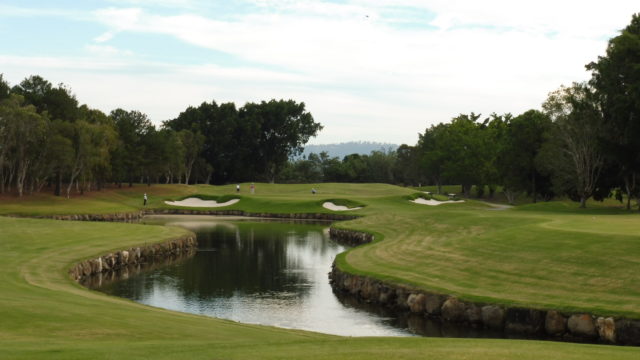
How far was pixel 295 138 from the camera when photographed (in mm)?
129375

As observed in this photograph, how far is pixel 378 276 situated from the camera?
26.5 metres

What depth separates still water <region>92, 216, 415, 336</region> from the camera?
2258 centimetres

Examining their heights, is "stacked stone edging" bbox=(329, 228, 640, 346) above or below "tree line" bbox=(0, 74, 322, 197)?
below

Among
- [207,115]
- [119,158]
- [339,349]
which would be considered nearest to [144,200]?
[119,158]

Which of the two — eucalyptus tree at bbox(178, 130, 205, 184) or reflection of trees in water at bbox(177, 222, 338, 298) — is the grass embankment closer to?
reflection of trees in water at bbox(177, 222, 338, 298)

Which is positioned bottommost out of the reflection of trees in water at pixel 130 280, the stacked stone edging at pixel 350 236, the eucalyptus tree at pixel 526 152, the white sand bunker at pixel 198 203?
the reflection of trees in water at pixel 130 280

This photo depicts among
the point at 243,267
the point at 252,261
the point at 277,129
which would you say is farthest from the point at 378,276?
the point at 277,129

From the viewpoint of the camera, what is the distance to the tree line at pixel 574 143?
50.5m

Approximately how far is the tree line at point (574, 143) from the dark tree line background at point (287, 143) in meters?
0.12

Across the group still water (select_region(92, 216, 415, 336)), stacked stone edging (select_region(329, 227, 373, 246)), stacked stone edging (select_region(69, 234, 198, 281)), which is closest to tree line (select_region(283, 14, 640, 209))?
stacked stone edging (select_region(329, 227, 373, 246))

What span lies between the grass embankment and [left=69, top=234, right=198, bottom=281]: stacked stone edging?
743 millimetres

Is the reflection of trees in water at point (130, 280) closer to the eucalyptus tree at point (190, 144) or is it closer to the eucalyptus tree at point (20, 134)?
the eucalyptus tree at point (20, 134)

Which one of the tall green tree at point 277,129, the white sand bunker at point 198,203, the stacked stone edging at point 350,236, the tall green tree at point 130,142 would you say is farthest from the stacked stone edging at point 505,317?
the tall green tree at point 277,129

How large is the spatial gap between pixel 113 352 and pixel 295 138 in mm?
118834
